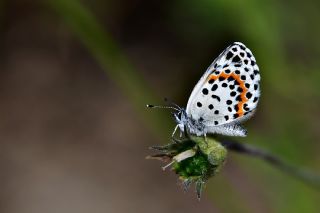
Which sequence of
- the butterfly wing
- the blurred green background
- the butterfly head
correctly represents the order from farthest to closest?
the blurred green background → the butterfly head → the butterfly wing

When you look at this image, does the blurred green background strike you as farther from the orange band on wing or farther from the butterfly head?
the orange band on wing

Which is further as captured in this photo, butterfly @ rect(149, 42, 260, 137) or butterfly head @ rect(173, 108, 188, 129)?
butterfly head @ rect(173, 108, 188, 129)

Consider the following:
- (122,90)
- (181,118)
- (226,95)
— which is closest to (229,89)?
(226,95)

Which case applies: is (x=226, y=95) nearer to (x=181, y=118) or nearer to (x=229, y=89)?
(x=229, y=89)

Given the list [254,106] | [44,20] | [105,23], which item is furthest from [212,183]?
[44,20]

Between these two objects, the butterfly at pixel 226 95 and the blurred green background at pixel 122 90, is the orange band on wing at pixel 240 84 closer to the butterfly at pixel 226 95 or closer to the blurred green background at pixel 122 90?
the butterfly at pixel 226 95

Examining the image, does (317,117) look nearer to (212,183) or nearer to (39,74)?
(212,183)

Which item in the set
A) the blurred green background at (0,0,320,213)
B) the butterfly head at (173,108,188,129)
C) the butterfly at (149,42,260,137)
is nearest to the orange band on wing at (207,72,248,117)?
the butterfly at (149,42,260,137)

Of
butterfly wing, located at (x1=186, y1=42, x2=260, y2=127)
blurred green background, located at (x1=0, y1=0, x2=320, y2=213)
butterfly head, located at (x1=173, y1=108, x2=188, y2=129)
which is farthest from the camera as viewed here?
blurred green background, located at (x1=0, y1=0, x2=320, y2=213)
